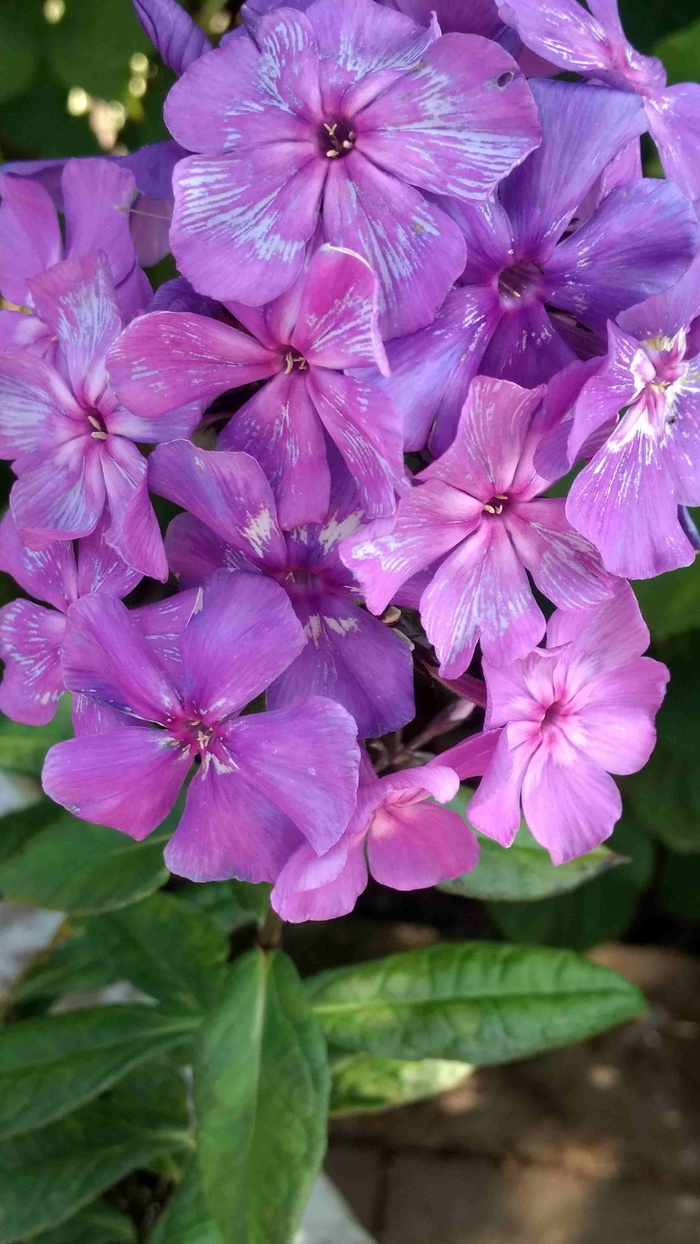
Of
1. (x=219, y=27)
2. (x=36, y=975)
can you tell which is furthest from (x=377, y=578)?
(x=219, y=27)

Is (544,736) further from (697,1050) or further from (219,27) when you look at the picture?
(697,1050)

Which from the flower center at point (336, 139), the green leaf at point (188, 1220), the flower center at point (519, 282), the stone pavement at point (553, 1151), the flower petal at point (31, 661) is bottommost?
the stone pavement at point (553, 1151)

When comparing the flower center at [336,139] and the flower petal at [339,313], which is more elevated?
the flower center at [336,139]

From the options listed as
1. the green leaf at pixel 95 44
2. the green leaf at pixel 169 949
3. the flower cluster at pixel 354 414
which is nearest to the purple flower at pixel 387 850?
the flower cluster at pixel 354 414

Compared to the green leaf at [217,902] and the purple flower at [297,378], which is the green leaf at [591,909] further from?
the purple flower at [297,378]

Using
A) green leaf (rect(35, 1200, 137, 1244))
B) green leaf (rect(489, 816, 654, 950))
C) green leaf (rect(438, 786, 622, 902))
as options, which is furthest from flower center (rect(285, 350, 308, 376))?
green leaf (rect(489, 816, 654, 950))

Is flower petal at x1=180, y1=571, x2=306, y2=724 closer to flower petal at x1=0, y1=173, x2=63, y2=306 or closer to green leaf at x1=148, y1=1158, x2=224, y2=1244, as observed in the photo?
flower petal at x1=0, y1=173, x2=63, y2=306

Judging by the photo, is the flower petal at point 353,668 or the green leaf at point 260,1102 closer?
the flower petal at point 353,668
